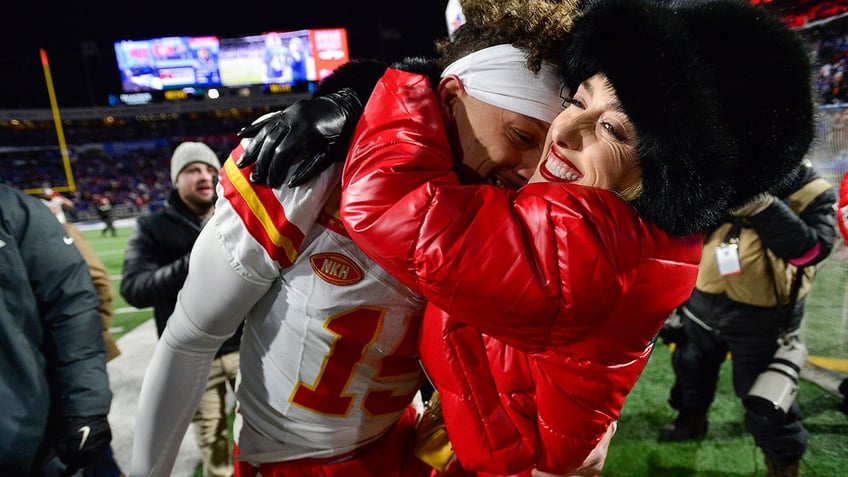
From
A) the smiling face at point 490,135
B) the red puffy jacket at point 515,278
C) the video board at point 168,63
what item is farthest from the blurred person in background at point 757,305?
the video board at point 168,63

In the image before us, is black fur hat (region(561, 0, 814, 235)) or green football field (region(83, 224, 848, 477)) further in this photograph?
green football field (region(83, 224, 848, 477))

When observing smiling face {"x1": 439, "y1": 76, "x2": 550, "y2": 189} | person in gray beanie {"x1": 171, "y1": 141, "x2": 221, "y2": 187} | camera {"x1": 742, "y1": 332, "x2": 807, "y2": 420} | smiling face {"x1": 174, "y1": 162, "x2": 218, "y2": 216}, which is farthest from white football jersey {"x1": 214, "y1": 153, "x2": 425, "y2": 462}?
camera {"x1": 742, "y1": 332, "x2": 807, "y2": 420}

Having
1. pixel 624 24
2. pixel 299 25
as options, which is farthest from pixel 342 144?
pixel 299 25

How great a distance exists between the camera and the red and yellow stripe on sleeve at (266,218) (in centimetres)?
81

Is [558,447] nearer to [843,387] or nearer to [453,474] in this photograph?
[453,474]

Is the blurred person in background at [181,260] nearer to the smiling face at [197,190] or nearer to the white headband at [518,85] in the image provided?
the smiling face at [197,190]

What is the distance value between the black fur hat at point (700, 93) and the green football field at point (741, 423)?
223 centimetres

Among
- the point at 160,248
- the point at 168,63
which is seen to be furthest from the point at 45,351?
the point at 168,63

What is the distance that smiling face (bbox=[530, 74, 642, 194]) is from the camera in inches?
27.2

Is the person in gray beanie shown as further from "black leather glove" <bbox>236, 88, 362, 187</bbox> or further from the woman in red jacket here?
the woman in red jacket

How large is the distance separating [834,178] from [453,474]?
8.23 feet

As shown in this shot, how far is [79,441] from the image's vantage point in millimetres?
1492

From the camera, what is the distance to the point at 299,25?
28312 millimetres

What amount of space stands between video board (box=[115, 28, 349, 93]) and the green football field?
72.6ft
